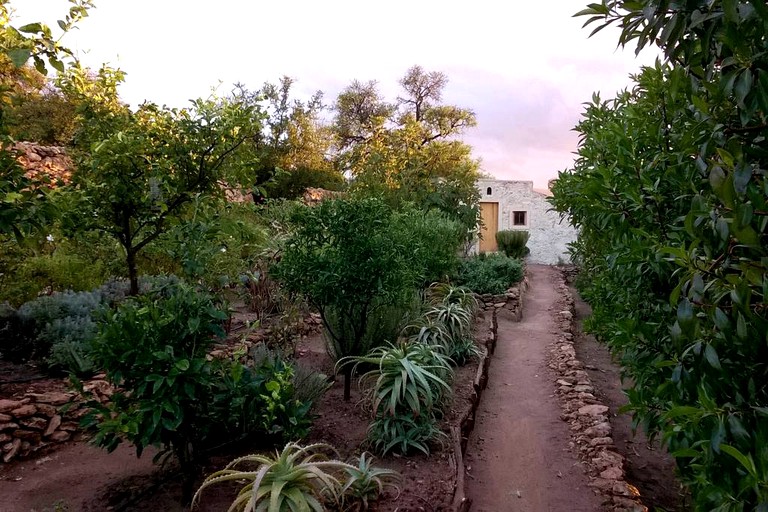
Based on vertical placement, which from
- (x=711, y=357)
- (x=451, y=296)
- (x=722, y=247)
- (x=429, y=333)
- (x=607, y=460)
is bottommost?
(x=607, y=460)

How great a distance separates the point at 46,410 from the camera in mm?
4281

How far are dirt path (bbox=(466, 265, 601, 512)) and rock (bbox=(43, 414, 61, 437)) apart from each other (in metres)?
3.37

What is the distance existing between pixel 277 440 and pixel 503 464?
1.98 meters

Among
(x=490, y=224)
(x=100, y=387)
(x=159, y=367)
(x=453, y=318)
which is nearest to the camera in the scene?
(x=159, y=367)

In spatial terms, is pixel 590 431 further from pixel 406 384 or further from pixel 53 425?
pixel 53 425

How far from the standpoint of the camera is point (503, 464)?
452 cm

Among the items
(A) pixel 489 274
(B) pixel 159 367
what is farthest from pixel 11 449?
(A) pixel 489 274

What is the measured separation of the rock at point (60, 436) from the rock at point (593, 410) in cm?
483

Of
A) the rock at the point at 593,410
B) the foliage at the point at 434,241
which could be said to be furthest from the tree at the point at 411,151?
the rock at the point at 593,410

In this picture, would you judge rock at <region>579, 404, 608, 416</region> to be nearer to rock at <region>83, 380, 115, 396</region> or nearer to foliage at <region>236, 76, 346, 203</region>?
rock at <region>83, 380, 115, 396</region>

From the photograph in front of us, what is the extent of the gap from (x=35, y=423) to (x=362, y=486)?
283 centimetres

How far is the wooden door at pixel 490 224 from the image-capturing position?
20703 millimetres

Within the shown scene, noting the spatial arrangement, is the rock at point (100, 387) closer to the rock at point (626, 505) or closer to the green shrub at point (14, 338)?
the green shrub at point (14, 338)

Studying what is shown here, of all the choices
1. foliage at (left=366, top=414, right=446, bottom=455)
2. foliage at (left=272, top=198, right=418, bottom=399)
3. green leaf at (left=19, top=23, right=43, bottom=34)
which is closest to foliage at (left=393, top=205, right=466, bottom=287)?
foliage at (left=272, top=198, right=418, bottom=399)
